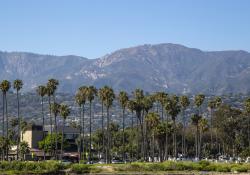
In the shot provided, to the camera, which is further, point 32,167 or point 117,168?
point 117,168

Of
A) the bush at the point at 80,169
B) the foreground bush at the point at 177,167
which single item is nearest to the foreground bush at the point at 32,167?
the bush at the point at 80,169

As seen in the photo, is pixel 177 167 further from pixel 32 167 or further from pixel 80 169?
pixel 32 167

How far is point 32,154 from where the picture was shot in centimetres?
16188

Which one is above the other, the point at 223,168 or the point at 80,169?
the point at 223,168

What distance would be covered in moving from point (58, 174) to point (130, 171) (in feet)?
46.2

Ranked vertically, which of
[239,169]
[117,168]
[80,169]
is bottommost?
[117,168]

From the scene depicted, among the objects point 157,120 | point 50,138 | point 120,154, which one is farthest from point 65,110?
point 120,154

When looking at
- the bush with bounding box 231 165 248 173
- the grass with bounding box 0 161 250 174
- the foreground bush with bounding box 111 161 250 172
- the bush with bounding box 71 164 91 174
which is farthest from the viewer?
the foreground bush with bounding box 111 161 250 172

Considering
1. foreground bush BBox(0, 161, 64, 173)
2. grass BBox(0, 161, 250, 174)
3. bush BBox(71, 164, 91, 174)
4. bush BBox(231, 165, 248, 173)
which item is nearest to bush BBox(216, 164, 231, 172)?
grass BBox(0, 161, 250, 174)

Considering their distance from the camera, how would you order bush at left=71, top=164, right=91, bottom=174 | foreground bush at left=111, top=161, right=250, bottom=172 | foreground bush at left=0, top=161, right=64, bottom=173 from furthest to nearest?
1. foreground bush at left=111, top=161, right=250, bottom=172
2. bush at left=71, top=164, right=91, bottom=174
3. foreground bush at left=0, top=161, right=64, bottom=173

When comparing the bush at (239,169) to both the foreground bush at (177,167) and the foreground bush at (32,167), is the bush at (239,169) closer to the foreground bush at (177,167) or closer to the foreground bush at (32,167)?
the foreground bush at (177,167)

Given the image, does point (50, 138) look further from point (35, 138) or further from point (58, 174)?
point (58, 174)

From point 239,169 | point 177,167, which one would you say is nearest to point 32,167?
point 177,167

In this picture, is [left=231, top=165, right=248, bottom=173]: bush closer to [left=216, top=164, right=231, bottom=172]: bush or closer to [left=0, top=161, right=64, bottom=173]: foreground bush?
[left=216, top=164, right=231, bottom=172]: bush
